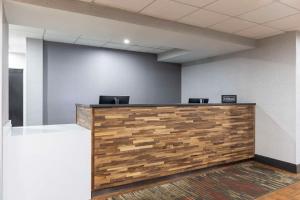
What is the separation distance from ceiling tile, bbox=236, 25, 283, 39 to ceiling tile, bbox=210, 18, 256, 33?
0.63 ft

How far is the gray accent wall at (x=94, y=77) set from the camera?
5.34 metres

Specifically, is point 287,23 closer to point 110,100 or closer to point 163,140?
point 163,140

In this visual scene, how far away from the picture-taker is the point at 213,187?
11.1 feet

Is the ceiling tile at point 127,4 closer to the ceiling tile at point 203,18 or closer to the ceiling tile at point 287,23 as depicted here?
the ceiling tile at point 203,18

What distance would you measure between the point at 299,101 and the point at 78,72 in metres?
5.08

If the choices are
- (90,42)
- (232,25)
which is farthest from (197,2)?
(90,42)

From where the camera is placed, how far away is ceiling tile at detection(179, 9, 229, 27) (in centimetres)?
331

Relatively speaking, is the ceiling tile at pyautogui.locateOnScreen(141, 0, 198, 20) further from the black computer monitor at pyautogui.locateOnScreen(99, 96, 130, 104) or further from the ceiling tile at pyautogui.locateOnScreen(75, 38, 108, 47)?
the ceiling tile at pyautogui.locateOnScreen(75, 38, 108, 47)

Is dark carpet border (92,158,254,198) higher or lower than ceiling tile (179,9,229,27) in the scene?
lower

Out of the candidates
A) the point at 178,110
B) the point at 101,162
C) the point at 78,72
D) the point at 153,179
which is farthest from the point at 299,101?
the point at 78,72

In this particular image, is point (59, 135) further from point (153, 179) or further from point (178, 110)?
point (178, 110)

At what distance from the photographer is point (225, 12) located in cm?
326

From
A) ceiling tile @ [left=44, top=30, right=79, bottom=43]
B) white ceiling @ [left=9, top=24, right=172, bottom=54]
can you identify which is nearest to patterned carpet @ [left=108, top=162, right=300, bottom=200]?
white ceiling @ [left=9, top=24, right=172, bottom=54]

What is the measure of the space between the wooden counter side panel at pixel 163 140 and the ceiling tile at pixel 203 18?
1.51 meters
